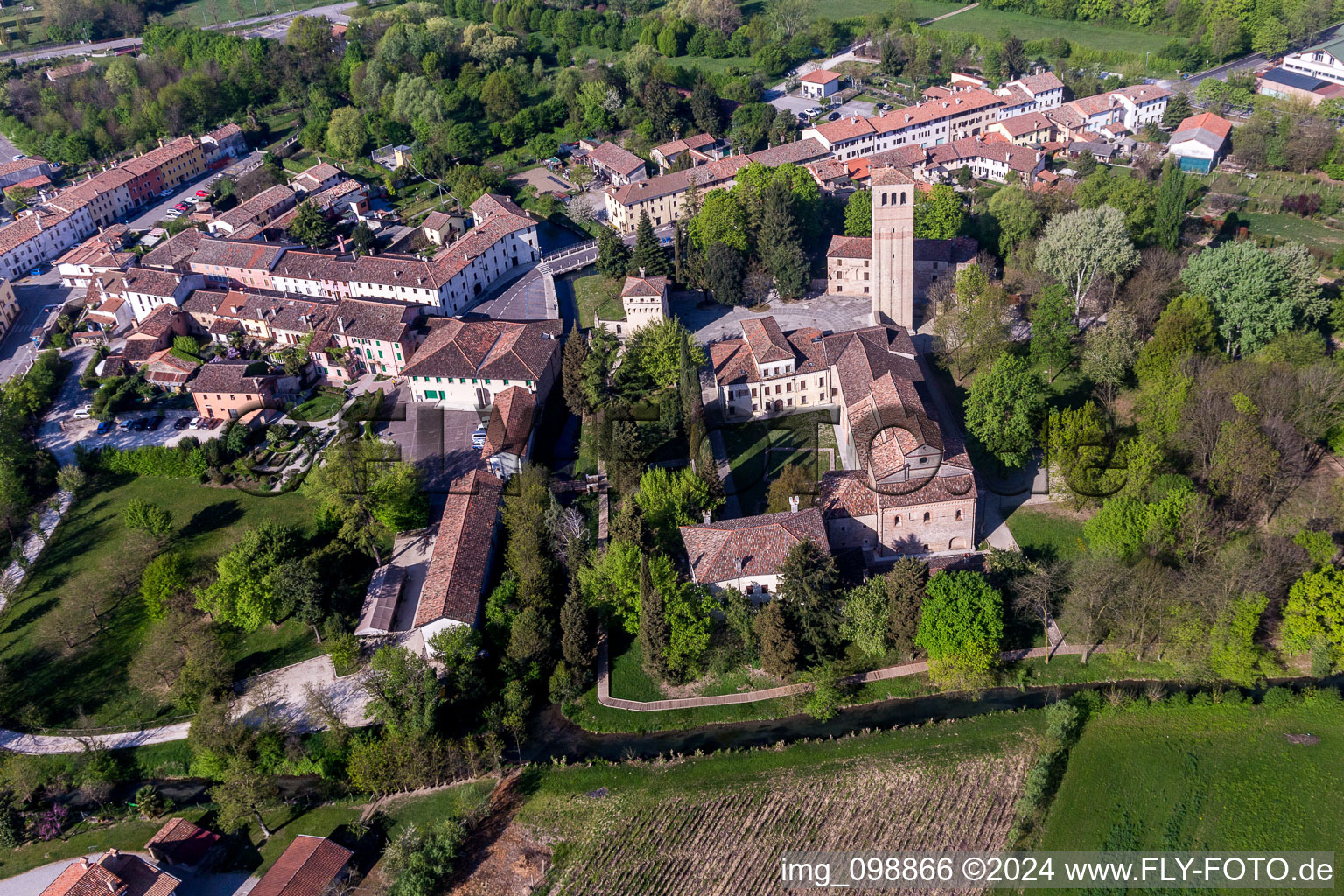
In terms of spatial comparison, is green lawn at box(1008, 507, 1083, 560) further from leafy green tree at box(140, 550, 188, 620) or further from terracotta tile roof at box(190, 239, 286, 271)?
terracotta tile roof at box(190, 239, 286, 271)

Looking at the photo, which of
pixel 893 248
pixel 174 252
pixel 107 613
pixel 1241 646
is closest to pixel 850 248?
pixel 893 248

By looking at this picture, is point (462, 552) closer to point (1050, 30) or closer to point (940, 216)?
point (940, 216)

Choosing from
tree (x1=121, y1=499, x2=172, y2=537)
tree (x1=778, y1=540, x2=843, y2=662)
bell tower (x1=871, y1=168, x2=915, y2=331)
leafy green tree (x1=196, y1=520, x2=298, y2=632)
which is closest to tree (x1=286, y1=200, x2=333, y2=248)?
tree (x1=121, y1=499, x2=172, y2=537)

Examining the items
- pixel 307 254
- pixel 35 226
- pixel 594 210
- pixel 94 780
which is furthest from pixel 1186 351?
pixel 35 226

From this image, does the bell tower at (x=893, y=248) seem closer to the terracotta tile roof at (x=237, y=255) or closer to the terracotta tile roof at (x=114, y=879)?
the terracotta tile roof at (x=237, y=255)

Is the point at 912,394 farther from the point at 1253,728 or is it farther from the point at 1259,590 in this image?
the point at 1253,728

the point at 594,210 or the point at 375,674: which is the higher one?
the point at 594,210
